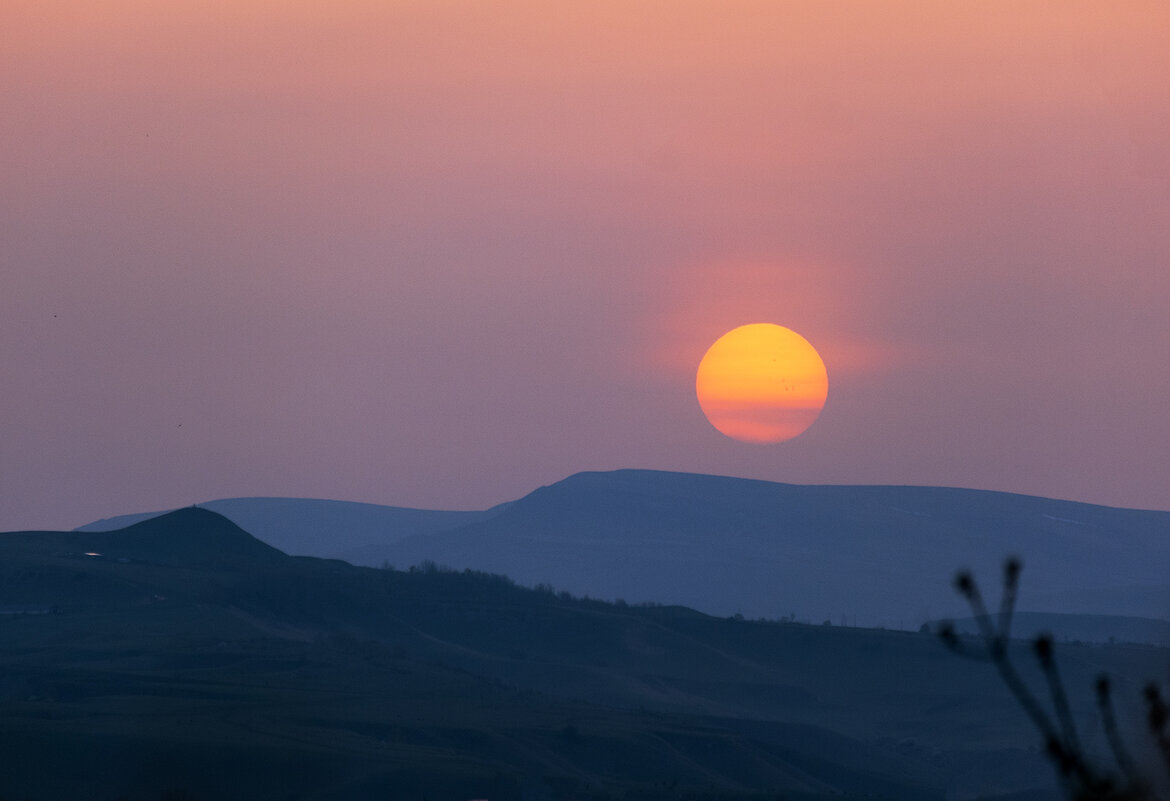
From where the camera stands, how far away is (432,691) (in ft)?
236

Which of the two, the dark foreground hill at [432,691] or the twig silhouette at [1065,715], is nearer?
the twig silhouette at [1065,715]

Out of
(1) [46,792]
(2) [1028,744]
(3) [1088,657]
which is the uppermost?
(3) [1088,657]

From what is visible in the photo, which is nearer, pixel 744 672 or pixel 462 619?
pixel 744 672

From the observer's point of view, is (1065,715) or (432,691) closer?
(1065,715)

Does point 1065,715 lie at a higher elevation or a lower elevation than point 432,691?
lower

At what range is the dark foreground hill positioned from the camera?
162ft

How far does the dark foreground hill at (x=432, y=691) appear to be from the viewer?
162 ft

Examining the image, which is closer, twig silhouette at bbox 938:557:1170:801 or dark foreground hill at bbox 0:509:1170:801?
twig silhouette at bbox 938:557:1170:801

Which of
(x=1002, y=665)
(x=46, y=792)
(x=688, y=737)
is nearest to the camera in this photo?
(x=1002, y=665)

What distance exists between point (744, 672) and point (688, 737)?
31519 mm

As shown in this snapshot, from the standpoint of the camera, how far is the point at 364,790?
46781mm

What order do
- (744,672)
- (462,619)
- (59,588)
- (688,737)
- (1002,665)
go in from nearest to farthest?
1. (1002,665)
2. (688,737)
3. (59,588)
4. (744,672)
5. (462,619)

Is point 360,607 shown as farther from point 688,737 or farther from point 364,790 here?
point 364,790

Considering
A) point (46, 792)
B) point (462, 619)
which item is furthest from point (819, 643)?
point (46, 792)
